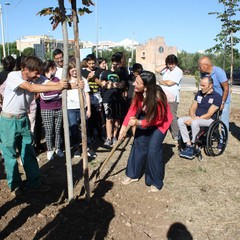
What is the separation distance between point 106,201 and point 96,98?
265 centimetres

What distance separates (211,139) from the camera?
5250 mm

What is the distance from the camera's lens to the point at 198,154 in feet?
17.6

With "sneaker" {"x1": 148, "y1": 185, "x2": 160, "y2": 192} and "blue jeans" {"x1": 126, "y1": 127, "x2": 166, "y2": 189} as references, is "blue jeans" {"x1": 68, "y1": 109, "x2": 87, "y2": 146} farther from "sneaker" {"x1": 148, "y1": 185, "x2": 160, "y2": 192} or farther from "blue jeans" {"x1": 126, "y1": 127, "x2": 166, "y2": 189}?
"sneaker" {"x1": 148, "y1": 185, "x2": 160, "y2": 192}

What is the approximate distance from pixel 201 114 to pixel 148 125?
1.97 metres

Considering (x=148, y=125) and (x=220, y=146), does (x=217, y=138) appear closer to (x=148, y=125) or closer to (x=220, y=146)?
(x=220, y=146)

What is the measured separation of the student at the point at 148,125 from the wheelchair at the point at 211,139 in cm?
140

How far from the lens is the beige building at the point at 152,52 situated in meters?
49.0

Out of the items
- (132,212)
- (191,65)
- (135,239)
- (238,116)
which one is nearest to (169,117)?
(132,212)

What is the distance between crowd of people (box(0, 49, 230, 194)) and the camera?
354cm

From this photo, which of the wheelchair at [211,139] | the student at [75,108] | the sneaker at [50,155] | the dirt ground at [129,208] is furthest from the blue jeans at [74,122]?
the wheelchair at [211,139]

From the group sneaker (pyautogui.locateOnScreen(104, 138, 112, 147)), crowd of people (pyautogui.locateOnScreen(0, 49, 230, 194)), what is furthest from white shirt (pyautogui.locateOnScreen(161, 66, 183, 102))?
sneaker (pyautogui.locateOnScreen(104, 138, 112, 147))

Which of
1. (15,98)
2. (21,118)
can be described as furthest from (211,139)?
(15,98)

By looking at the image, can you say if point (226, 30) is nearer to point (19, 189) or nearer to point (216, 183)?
point (216, 183)

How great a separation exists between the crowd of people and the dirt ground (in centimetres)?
28
